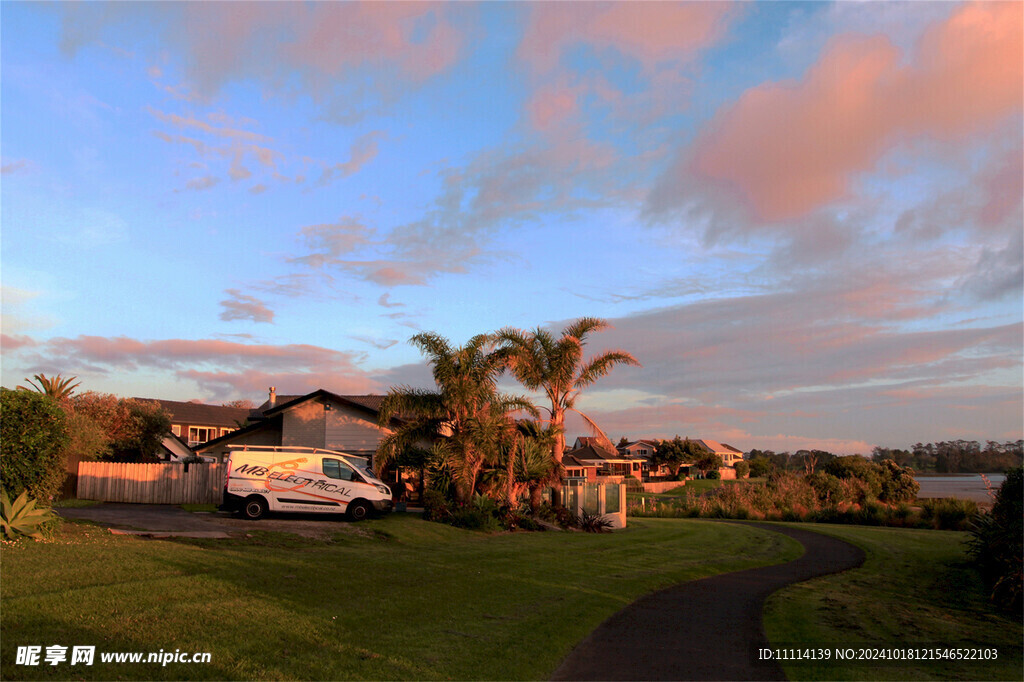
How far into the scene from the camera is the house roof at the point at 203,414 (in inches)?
2502

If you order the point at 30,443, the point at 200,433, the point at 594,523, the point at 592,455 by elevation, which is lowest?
the point at 594,523

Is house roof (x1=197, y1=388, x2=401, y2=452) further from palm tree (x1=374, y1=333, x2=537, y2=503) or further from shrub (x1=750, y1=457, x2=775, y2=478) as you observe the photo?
shrub (x1=750, y1=457, x2=775, y2=478)

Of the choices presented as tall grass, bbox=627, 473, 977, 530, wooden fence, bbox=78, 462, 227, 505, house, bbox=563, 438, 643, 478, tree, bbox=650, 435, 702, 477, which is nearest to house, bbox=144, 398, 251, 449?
wooden fence, bbox=78, 462, 227, 505

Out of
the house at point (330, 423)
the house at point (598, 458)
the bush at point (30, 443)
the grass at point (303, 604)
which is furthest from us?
the house at point (598, 458)

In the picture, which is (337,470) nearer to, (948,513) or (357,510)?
(357,510)

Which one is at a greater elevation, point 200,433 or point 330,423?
point 330,423

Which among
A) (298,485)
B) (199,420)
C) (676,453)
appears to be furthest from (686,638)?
(676,453)

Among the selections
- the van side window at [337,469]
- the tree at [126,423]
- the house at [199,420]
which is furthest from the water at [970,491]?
the house at [199,420]

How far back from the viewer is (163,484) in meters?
28.1

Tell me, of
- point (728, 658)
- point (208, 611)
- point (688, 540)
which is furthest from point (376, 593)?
point (688, 540)

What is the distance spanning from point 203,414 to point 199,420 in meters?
2.50

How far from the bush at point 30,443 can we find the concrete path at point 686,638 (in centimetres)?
1127

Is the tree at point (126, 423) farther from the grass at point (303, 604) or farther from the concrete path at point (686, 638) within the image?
the concrete path at point (686, 638)

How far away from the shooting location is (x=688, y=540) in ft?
81.3
